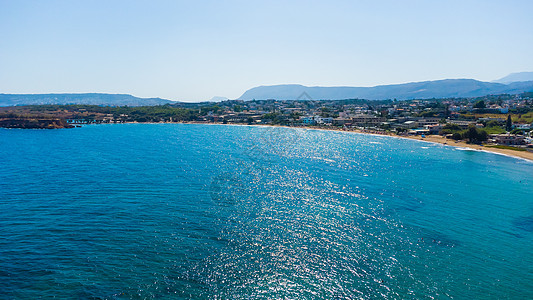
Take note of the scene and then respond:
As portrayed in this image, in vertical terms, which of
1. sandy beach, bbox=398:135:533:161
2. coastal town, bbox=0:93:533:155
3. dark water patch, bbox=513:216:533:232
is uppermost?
coastal town, bbox=0:93:533:155

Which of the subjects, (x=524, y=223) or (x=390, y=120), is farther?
(x=390, y=120)

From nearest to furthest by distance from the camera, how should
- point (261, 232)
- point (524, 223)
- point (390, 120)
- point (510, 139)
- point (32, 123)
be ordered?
point (261, 232) < point (524, 223) < point (510, 139) < point (32, 123) < point (390, 120)

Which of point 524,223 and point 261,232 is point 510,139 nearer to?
point 524,223

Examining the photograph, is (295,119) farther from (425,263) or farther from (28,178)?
(425,263)

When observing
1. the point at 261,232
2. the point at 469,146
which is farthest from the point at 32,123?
the point at 469,146

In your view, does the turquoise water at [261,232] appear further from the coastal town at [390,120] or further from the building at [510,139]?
the coastal town at [390,120]

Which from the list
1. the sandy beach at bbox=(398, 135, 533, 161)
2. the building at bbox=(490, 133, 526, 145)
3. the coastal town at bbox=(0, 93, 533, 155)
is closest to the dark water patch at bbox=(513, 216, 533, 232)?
the sandy beach at bbox=(398, 135, 533, 161)

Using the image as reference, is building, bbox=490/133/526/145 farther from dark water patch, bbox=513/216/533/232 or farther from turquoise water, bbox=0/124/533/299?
dark water patch, bbox=513/216/533/232

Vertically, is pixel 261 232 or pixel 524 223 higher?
pixel 261 232
